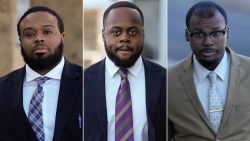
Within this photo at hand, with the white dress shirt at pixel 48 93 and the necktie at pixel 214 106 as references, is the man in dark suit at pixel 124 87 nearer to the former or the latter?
the white dress shirt at pixel 48 93

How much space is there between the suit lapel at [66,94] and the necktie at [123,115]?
39 centimetres

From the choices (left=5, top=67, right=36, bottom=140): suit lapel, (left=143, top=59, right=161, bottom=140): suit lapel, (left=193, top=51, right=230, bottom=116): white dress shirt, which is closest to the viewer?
(left=5, top=67, right=36, bottom=140): suit lapel

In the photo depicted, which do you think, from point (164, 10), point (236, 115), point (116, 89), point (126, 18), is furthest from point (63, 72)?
point (236, 115)

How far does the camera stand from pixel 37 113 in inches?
144

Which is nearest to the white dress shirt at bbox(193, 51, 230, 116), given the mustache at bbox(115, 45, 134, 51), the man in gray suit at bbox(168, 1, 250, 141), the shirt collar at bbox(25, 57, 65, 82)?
the man in gray suit at bbox(168, 1, 250, 141)

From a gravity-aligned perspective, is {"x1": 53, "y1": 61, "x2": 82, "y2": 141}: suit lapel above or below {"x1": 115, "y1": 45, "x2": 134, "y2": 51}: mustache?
below

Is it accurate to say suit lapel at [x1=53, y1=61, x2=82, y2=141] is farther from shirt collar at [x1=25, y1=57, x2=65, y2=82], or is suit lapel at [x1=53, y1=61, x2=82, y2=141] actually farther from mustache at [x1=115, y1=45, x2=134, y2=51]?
mustache at [x1=115, y1=45, x2=134, y2=51]

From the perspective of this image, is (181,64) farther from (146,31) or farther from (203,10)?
(203,10)

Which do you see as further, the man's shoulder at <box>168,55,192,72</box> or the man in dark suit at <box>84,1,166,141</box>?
the man's shoulder at <box>168,55,192,72</box>

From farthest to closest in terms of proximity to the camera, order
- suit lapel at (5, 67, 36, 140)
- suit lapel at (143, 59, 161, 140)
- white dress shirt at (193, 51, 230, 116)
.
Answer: white dress shirt at (193, 51, 230, 116) < suit lapel at (143, 59, 161, 140) < suit lapel at (5, 67, 36, 140)

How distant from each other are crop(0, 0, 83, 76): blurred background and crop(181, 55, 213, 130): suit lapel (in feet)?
3.36

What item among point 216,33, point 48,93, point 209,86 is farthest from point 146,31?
point 48,93

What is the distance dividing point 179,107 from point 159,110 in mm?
204

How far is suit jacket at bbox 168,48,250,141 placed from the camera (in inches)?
147
